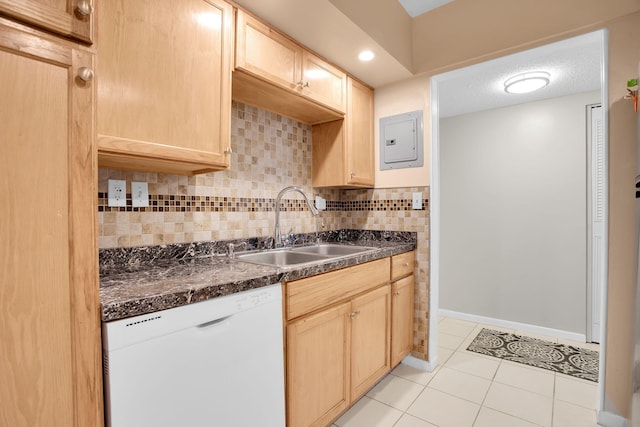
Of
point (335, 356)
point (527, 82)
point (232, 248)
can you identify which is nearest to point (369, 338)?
point (335, 356)

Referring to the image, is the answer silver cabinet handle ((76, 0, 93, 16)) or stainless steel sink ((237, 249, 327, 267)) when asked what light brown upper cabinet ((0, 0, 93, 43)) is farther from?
stainless steel sink ((237, 249, 327, 267))

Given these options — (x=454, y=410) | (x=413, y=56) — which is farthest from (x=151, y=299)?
(x=413, y=56)

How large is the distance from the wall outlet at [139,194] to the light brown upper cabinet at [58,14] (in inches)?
29.6

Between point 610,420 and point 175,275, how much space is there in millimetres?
2261

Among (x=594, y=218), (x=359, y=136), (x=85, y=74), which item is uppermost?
(x=359, y=136)

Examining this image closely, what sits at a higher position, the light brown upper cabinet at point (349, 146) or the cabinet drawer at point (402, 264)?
the light brown upper cabinet at point (349, 146)

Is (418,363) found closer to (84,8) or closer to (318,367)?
(318,367)

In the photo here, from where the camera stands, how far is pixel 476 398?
1.85m

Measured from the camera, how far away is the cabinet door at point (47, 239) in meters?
0.64

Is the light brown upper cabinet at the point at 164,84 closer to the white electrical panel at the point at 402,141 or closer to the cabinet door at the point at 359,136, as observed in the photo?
the cabinet door at the point at 359,136

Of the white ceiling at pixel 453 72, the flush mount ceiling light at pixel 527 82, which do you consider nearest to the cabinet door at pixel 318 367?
the white ceiling at pixel 453 72

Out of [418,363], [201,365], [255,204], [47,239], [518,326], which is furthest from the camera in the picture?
[518,326]

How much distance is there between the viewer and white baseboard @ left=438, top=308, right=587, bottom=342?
2662 mm

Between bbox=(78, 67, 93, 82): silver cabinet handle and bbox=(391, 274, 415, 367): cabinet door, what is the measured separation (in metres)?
1.82
